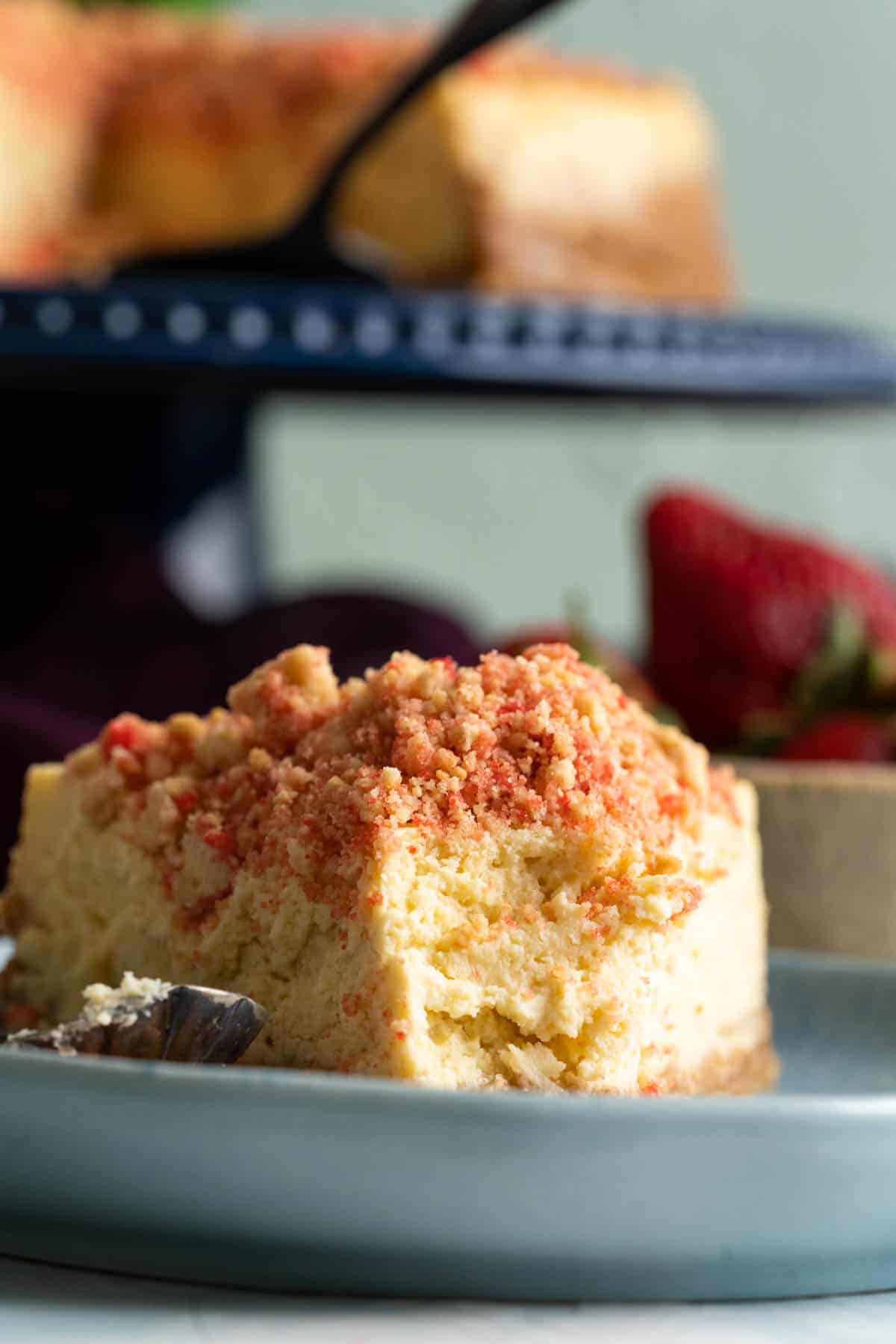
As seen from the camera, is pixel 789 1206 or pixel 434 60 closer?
pixel 789 1206

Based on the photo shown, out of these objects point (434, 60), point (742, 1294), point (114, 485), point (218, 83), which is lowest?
point (742, 1294)

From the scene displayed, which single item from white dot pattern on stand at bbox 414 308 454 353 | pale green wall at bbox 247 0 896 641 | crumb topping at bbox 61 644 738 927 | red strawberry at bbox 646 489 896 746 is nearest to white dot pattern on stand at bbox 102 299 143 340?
white dot pattern on stand at bbox 414 308 454 353

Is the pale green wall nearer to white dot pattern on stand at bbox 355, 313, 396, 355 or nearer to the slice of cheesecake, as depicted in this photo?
white dot pattern on stand at bbox 355, 313, 396, 355

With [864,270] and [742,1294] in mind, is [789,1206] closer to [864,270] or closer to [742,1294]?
[742,1294]

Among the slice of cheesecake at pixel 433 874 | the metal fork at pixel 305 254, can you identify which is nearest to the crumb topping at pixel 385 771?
the slice of cheesecake at pixel 433 874

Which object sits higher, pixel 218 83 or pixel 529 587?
pixel 218 83

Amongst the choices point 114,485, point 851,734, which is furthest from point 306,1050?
point 114,485

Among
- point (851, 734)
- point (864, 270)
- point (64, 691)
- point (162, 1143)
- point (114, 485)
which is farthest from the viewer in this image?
point (864, 270)
